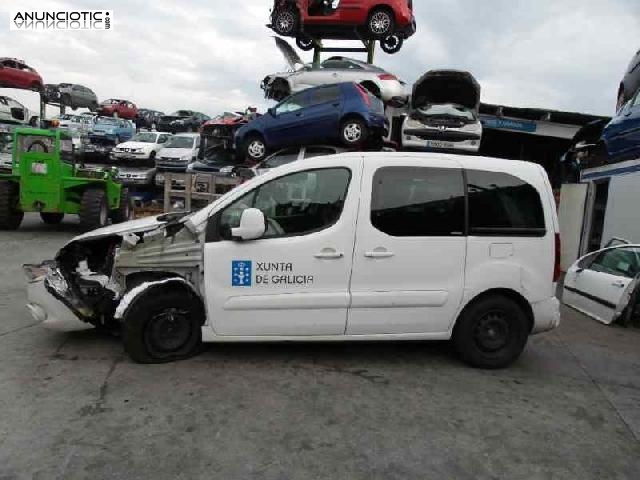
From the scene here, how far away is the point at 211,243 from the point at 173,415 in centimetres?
131

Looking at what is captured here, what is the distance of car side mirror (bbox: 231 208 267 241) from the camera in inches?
150

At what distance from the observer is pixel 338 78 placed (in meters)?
12.1

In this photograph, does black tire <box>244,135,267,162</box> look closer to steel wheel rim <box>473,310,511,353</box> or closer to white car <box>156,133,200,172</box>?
white car <box>156,133,200,172</box>

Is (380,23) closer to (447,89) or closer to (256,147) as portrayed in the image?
(447,89)

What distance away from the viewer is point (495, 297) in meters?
4.27

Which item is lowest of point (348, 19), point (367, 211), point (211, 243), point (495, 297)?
point (495, 297)

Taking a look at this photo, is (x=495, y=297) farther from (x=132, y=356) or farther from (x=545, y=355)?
(x=132, y=356)

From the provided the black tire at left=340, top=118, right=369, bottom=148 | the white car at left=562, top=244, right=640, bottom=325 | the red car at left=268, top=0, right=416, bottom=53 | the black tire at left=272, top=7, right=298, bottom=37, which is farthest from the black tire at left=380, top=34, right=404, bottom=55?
the white car at left=562, top=244, right=640, bottom=325

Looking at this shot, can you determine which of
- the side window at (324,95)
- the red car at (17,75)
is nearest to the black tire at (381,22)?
the side window at (324,95)

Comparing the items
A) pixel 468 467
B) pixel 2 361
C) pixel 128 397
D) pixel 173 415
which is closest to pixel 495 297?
pixel 468 467

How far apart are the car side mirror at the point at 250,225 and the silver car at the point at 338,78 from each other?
8.63 metres

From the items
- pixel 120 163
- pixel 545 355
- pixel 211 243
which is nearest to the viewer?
pixel 211 243

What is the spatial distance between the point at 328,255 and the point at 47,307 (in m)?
2.32

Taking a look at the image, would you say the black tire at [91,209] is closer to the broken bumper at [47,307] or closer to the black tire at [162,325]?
the broken bumper at [47,307]
